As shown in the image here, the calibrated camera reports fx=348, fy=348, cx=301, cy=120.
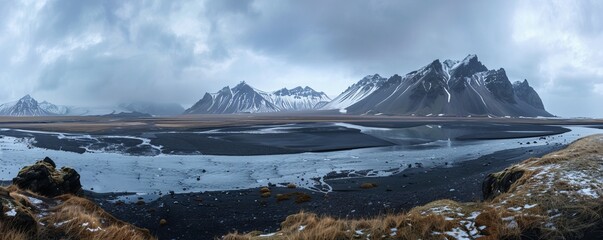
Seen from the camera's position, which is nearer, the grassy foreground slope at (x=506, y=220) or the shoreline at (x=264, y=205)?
the grassy foreground slope at (x=506, y=220)

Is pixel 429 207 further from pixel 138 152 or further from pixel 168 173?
pixel 138 152

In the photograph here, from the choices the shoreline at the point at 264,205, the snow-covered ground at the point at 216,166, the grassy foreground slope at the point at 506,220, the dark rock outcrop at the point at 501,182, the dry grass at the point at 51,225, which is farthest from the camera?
the snow-covered ground at the point at 216,166

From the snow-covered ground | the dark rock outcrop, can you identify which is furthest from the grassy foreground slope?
the snow-covered ground

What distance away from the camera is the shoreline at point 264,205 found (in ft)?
61.3

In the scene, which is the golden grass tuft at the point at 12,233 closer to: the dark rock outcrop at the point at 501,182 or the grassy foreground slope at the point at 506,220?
the grassy foreground slope at the point at 506,220

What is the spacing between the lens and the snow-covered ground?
2841 cm

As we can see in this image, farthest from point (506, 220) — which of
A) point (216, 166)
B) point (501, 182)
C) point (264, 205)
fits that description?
point (216, 166)

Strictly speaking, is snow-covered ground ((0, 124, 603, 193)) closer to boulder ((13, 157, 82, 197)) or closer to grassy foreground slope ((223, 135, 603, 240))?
boulder ((13, 157, 82, 197))

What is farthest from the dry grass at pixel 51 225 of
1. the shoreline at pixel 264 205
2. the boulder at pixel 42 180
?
the shoreline at pixel 264 205

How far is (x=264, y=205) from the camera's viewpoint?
22125 mm

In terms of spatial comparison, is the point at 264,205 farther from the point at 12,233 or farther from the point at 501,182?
the point at 12,233

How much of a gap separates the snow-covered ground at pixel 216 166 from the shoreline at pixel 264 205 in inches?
99.5

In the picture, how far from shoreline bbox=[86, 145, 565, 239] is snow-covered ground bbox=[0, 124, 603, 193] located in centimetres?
253

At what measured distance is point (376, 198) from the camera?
76.5 feet
